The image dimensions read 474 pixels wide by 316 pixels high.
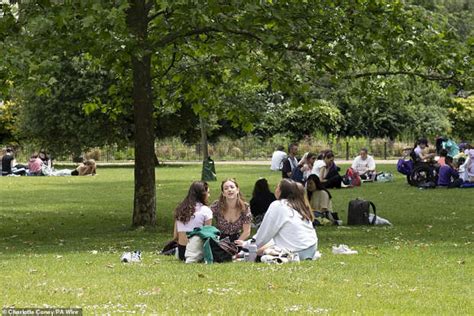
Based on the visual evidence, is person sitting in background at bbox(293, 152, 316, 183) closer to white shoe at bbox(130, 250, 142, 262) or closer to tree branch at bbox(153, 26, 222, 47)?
tree branch at bbox(153, 26, 222, 47)

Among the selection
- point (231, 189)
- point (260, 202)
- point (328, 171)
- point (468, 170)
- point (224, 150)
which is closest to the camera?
point (231, 189)

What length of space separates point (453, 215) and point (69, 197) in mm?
12643

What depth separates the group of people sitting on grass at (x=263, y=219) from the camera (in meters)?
12.6

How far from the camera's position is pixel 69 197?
2925 cm

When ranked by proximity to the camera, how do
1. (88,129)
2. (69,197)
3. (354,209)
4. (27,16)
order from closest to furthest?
(27,16)
(354,209)
(69,197)
(88,129)

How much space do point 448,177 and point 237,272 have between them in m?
19.8

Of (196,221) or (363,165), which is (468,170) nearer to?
(363,165)

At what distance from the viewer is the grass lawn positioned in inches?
357

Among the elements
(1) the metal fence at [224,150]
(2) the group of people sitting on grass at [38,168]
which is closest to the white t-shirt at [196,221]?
(2) the group of people sitting on grass at [38,168]

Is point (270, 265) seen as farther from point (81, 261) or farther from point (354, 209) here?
point (354, 209)

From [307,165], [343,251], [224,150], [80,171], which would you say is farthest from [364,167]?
[224,150]

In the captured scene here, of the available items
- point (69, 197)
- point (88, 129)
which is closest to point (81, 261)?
point (69, 197)

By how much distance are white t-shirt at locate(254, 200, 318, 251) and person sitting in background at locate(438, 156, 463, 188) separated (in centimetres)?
1812

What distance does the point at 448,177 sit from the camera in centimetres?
3011
